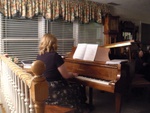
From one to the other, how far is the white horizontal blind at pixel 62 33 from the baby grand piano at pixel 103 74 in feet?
5.24

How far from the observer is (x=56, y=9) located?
13.9 ft

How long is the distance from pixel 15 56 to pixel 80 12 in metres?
1.94

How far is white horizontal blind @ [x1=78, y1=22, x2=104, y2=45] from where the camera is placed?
497cm

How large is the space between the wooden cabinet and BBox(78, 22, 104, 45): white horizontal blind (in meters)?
0.24

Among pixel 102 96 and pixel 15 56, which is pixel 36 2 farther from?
pixel 102 96

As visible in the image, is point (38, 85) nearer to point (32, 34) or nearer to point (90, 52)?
point (90, 52)

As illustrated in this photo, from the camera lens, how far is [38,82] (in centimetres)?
96

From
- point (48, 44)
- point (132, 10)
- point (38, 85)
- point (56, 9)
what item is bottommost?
point (38, 85)

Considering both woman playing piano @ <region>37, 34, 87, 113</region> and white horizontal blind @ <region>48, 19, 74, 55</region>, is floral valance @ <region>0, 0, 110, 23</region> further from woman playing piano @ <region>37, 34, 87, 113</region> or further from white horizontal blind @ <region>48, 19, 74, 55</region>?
woman playing piano @ <region>37, 34, 87, 113</region>

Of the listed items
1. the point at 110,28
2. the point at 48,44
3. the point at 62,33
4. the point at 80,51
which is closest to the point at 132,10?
the point at 110,28

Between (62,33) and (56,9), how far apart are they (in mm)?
670

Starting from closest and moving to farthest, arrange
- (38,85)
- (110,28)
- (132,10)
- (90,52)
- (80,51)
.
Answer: (38,85)
(90,52)
(80,51)
(110,28)
(132,10)

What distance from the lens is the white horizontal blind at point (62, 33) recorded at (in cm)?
451

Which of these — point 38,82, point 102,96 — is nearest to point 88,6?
point 102,96
